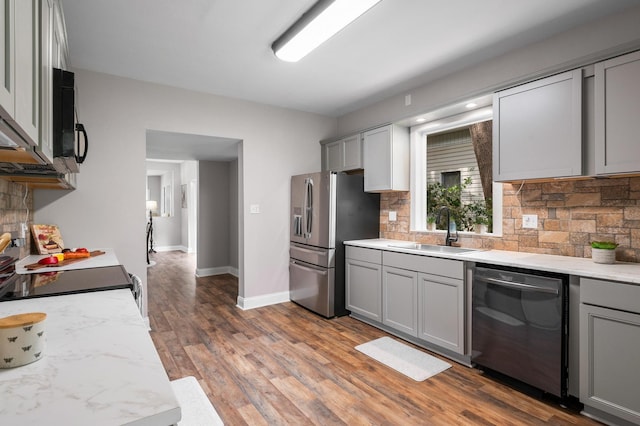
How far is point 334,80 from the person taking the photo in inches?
142

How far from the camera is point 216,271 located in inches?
250

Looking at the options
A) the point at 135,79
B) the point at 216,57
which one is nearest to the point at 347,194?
the point at 216,57

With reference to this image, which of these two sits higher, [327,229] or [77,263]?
[327,229]

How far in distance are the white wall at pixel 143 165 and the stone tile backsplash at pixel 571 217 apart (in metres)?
2.43

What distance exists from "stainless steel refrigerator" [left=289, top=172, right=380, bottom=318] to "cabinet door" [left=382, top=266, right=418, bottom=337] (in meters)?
0.68

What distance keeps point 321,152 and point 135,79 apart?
2.42m

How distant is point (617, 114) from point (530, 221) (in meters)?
0.99

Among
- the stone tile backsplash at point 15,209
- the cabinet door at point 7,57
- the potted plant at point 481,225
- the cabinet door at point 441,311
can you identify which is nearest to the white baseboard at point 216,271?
the stone tile backsplash at point 15,209

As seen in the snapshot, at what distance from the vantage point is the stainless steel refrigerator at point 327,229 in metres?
3.87

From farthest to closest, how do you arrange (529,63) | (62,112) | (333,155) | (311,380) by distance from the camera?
(333,155) → (529,63) → (311,380) → (62,112)

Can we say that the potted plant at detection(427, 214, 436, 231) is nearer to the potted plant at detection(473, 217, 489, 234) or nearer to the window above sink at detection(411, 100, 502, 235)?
the window above sink at detection(411, 100, 502, 235)

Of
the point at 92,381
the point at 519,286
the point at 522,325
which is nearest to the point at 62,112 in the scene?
the point at 92,381

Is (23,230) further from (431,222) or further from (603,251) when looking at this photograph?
(603,251)

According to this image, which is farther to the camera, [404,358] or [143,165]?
[143,165]
